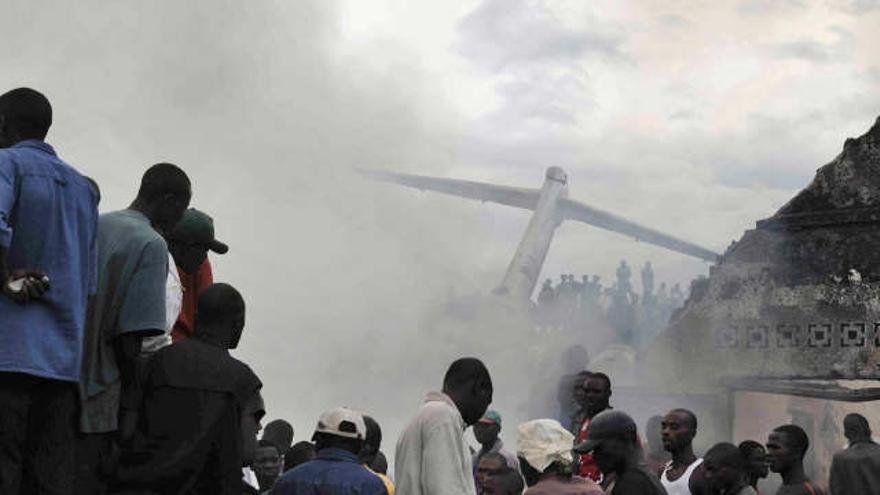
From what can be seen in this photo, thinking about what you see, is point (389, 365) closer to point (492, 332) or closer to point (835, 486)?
point (492, 332)

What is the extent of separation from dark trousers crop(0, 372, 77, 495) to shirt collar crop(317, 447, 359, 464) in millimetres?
1416

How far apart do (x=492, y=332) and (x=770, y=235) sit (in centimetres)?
1699

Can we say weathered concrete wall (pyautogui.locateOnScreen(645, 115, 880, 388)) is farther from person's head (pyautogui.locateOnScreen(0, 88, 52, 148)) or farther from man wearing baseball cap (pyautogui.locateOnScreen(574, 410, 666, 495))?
person's head (pyautogui.locateOnScreen(0, 88, 52, 148))

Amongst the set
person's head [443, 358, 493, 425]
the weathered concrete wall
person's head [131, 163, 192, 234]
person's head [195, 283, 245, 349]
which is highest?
the weathered concrete wall

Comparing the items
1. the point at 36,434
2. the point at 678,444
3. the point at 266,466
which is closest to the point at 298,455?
the point at 266,466

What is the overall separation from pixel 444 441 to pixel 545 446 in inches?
37.5

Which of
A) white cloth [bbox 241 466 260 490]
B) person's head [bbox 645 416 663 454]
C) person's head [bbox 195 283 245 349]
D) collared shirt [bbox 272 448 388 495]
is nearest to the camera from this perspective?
Result: person's head [bbox 195 283 245 349]

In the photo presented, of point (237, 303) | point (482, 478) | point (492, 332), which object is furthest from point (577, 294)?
point (237, 303)

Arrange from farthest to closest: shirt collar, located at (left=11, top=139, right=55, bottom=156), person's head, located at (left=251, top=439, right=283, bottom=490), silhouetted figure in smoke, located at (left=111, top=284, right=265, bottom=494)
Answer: person's head, located at (left=251, top=439, right=283, bottom=490)
silhouetted figure in smoke, located at (left=111, top=284, right=265, bottom=494)
shirt collar, located at (left=11, top=139, right=55, bottom=156)

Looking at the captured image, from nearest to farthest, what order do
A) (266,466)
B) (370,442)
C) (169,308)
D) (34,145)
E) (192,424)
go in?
(34,145)
(192,424)
(169,308)
(370,442)
(266,466)

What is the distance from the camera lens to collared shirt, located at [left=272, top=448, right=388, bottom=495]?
20.9 ft

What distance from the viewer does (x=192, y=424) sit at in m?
5.71

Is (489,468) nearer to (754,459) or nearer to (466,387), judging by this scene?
(466,387)

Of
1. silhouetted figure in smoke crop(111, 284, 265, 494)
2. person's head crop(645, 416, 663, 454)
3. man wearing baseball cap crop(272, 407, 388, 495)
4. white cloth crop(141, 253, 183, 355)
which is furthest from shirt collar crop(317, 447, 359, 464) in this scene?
person's head crop(645, 416, 663, 454)
